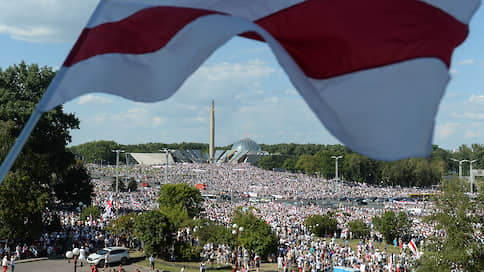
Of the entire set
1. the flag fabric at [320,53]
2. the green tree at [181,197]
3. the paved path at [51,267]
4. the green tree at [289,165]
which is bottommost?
the paved path at [51,267]

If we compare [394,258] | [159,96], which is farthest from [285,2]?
[394,258]

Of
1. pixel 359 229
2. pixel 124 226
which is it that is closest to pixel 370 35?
pixel 124 226

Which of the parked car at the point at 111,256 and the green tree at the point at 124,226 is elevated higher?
the green tree at the point at 124,226

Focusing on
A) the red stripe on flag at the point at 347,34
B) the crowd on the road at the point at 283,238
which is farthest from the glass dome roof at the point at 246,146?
the red stripe on flag at the point at 347,34

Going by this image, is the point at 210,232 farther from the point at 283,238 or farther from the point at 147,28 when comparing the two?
the point at 147,28

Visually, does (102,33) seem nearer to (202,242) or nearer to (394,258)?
(394,258)

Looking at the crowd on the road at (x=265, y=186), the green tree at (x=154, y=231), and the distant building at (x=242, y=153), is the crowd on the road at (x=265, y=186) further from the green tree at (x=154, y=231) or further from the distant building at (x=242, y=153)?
the distant building at (x=242, y=153)
